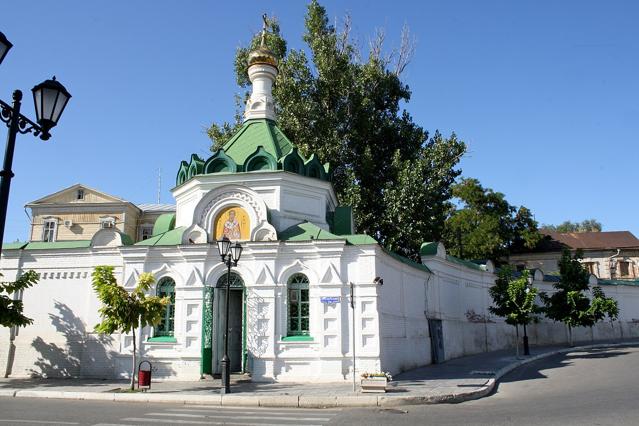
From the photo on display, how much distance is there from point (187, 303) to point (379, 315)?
19.9 ft

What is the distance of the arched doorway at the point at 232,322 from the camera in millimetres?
16920

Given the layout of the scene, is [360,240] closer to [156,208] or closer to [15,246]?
[15,246]

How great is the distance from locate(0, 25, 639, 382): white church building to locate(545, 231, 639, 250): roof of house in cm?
3925

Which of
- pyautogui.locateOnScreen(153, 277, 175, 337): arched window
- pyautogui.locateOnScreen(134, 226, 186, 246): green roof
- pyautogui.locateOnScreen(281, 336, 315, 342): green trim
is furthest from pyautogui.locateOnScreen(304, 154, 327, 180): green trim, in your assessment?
pyautogui.locateOnScreen(153, 277, 175, 337): arched window

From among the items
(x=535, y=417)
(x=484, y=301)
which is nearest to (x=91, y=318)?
(x=535, y=417)

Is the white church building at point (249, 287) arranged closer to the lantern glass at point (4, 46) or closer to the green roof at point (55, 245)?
the green roof at point (55, 245)

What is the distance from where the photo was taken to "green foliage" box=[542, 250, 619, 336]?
92.9 feet

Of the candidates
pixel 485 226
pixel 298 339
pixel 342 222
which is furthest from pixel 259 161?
pixel 485 226

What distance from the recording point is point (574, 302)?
2831 centimetres

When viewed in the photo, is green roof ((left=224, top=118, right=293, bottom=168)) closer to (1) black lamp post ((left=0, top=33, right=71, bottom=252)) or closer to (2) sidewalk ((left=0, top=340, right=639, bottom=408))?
(2) sidewalk ((left=0, top=340, right=639, bottom=408))

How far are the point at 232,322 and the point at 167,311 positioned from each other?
2234 mm

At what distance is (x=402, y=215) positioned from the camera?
2847 centimetres

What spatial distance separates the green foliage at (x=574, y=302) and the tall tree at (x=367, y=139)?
7.03 metres

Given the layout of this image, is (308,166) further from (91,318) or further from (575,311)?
(575,311)
